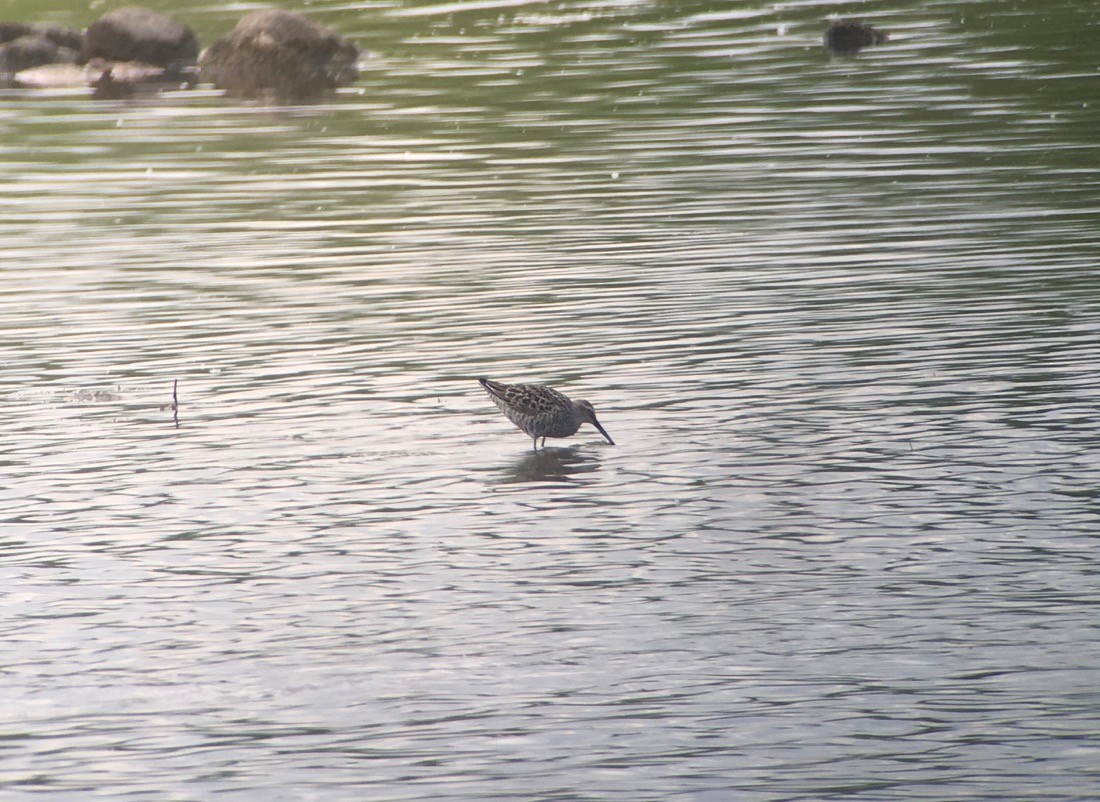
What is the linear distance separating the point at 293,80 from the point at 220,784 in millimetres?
44467

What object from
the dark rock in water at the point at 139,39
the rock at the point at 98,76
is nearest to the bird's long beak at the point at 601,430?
the rock at the point at 98,76

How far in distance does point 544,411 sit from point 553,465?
0.46 m

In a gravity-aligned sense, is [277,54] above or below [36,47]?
below

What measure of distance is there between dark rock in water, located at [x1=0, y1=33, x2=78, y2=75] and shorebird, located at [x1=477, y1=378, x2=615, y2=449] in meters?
44.0

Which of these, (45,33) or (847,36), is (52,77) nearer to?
(45,33)

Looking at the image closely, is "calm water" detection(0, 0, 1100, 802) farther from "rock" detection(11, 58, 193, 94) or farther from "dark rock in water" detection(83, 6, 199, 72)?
"dark rock in water" detection(83, 6, 199, 72)

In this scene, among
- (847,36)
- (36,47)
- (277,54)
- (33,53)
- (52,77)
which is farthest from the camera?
(33,53)

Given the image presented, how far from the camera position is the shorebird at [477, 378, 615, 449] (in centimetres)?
1611

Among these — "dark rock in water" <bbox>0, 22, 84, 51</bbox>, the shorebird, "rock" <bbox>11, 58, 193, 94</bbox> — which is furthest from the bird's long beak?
"dark rock in water" <bbox>0, 22, 84, 51</bbox>

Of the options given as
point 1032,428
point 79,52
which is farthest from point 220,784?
point 79,52

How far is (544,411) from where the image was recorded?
→ 16.1 meters

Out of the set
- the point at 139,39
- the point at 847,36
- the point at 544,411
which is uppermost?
the point at 139,39

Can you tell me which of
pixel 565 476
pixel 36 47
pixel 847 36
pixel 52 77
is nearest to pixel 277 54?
pixel 52 77

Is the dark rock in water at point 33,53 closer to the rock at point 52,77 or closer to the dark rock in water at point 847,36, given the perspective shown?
the rock at point 52,77
